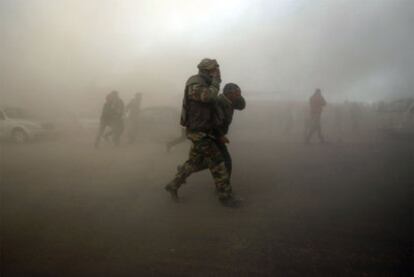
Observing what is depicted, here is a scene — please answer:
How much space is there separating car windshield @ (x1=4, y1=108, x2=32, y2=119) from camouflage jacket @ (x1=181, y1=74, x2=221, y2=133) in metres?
7.14

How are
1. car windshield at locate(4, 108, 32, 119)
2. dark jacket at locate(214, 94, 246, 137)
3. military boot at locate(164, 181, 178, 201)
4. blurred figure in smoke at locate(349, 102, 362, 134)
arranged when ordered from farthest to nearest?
blurred figure in smoke at locate(349, 102, 362, 134) < car windshield at locate(4, 108, 32, 119) < military boot at locate(164, 181, 178, 201) < dark jacket at locate(214, 94, 246, 137)

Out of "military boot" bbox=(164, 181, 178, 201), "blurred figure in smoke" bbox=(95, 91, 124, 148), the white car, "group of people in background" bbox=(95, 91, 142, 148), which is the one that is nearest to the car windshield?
the white car

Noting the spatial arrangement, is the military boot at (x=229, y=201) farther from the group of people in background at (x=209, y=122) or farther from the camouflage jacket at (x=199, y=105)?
the camouflage jacket at (x=199, y=105)

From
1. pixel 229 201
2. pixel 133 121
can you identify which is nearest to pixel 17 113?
pixel 133 121

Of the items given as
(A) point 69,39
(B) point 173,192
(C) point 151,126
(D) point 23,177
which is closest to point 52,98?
(A) point 69,39

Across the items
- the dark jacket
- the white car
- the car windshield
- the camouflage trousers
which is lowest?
the camouflage trousers

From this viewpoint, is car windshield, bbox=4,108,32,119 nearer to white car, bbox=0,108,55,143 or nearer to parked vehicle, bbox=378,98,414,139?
white car, bbox=0,108,55,143

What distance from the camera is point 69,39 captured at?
50.4ft

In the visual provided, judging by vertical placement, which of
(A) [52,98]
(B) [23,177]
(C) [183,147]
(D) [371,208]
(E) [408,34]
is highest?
(E) [408,34]

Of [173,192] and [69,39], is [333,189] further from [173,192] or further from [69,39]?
[69,39]

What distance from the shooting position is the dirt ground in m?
2.27

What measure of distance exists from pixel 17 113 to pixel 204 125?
7577 millimetres

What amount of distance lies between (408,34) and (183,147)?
849cm

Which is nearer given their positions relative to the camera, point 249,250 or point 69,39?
point 249,250
